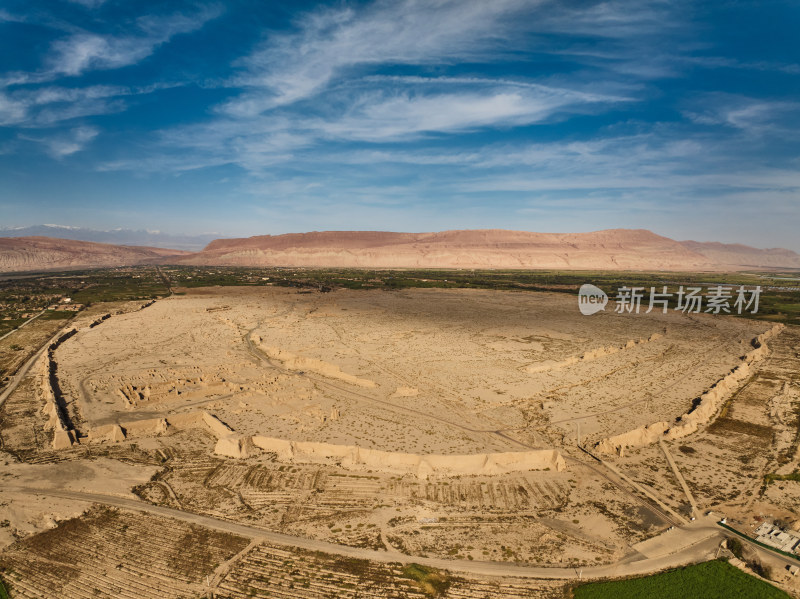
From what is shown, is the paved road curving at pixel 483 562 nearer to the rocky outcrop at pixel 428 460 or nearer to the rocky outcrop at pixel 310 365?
the rocky outcrop at pixel 428 460

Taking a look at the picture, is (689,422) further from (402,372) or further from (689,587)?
(402,372)

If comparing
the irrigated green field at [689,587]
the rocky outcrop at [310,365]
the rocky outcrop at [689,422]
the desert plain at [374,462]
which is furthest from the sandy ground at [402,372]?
the irrigated green field at [689,587]

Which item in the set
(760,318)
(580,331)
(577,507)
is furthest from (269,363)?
(760,318)

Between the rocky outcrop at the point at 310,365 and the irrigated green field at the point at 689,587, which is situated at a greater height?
the rocky outcrop at the point at 310,365

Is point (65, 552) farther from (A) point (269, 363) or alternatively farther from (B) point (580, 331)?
(B) point (580, 331)

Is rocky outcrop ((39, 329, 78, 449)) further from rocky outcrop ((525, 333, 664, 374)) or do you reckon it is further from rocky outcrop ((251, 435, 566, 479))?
rocky outcrop ((525, 333, 664, 374))
